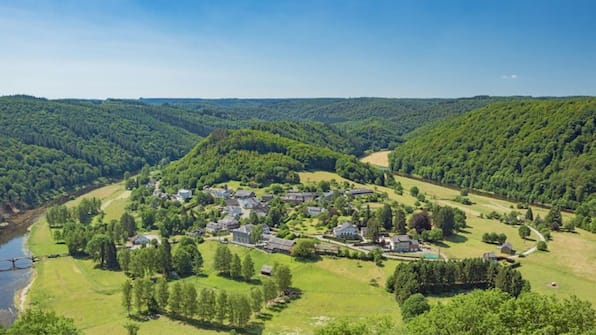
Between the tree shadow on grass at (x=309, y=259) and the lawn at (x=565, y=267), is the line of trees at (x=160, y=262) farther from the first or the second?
the lawn at (x=565, y=267)

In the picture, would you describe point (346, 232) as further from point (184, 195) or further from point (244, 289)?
point (184, 195)

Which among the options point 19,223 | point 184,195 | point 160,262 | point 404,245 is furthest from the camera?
point 184,195

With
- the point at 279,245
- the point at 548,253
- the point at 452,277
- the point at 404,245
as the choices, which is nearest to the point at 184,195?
the point at 279,245

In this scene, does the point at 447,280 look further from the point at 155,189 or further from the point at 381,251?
the point at 155,189

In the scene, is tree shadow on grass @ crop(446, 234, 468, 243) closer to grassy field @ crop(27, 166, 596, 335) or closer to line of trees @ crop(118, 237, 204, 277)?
grassy field @ crop(27, 166, 596, 335)

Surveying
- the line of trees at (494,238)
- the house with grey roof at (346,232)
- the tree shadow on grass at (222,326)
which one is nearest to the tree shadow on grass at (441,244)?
the line of trees at (494,238)

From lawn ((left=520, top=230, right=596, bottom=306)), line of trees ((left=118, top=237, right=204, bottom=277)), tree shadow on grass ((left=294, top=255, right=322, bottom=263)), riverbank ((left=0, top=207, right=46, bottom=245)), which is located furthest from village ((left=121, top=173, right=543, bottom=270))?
riverbank ((left=0, top=207, right=46, bottom=245))
